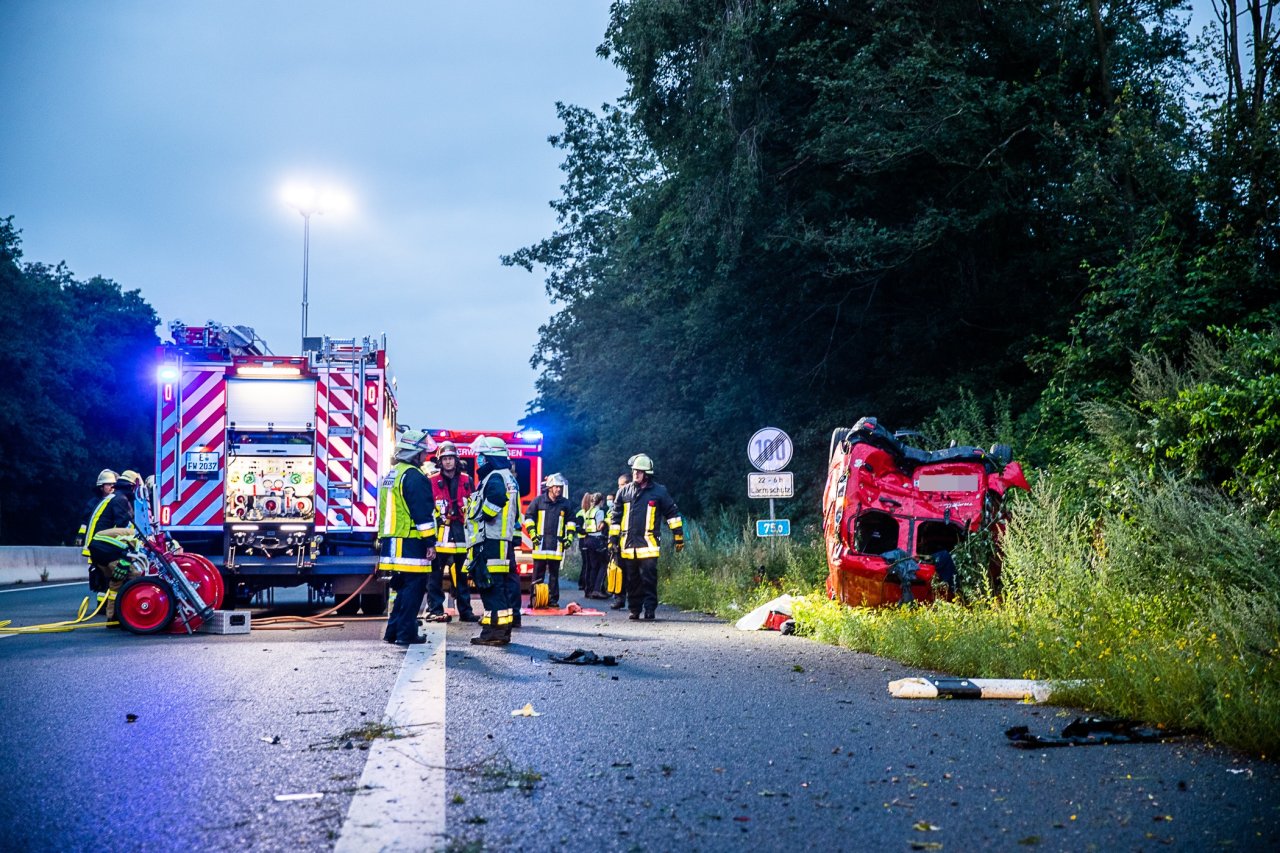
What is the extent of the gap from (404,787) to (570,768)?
2.68 ft

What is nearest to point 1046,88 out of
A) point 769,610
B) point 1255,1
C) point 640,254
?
point 1255,1

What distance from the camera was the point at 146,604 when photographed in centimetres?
1271

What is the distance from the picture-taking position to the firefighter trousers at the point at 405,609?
38.1 ft

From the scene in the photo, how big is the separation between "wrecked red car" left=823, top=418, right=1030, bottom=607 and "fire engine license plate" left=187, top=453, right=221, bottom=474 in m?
7.43

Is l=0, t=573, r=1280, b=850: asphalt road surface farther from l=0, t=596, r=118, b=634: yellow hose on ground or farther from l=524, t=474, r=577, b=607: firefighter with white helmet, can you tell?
l=524, t=474, r=577, b=607: firefighter with white helmet

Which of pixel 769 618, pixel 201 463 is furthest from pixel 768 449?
pixel 201 463

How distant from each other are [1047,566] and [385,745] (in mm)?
6056

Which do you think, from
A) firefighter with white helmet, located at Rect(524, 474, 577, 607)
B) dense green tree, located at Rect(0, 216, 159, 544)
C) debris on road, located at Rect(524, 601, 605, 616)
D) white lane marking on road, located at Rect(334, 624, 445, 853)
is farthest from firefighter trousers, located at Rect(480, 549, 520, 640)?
dense green tree, located at Rect(0, 216, 159, 544)

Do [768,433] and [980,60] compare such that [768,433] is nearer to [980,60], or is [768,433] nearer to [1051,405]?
[1051,405]

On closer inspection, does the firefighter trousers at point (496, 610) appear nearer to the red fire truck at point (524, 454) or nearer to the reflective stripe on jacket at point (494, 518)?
the reflective stripe on jacket at point (494, 518)

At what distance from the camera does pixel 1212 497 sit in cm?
1006

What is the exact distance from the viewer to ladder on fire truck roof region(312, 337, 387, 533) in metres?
15.0

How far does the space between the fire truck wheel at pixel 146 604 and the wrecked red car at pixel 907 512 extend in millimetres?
6887

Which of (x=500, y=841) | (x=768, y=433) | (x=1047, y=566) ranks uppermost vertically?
(x=768, y=433)
